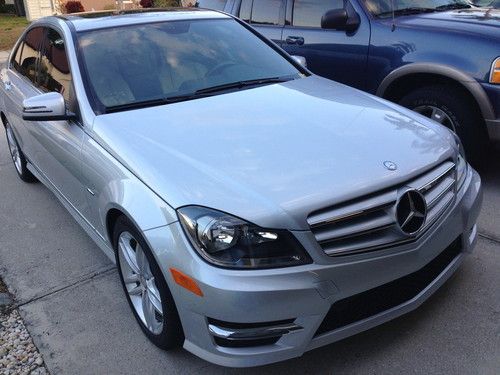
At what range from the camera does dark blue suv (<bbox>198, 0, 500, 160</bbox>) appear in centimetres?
410

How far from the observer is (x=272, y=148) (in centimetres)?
260

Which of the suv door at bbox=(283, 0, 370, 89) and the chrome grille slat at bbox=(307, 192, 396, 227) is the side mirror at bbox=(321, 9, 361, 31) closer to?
the suv door at bbox=(283, 0, 370, 89)

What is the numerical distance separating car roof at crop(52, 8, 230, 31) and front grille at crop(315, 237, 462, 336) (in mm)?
2525

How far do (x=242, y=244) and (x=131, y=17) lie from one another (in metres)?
2.39

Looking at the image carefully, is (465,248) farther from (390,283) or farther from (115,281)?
(115,281)

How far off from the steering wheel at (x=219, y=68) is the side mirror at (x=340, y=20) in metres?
1.53

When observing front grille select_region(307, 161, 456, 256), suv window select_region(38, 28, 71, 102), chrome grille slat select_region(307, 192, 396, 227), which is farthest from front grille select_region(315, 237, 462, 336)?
suv window select_region(38, 28, 71, 102)

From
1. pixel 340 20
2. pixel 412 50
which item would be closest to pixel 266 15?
pixel 340 20

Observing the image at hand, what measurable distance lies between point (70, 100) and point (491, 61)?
3028 mm

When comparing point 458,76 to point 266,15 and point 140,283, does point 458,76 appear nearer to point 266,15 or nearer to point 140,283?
point 266,15

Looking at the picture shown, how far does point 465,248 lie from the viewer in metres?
2.80

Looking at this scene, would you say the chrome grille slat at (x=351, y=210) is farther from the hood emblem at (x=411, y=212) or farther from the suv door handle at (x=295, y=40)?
the suv door handle at (x=295, y=40)

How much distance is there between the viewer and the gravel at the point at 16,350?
106 inches

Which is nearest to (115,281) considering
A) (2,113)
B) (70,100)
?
(70,100)
